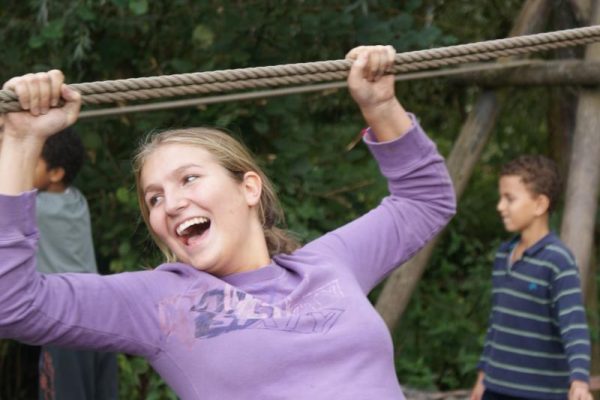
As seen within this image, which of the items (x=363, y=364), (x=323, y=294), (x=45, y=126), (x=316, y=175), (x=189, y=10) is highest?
(x=189, y=10)

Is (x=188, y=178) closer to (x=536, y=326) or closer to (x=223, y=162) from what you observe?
(x=223, y=162)

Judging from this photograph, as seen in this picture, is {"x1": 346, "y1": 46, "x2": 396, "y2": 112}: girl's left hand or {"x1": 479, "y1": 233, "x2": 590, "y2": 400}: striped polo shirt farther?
{"x1": 479, "y1": 233, "x2": 590, "y2": 400}: striped polo shirt

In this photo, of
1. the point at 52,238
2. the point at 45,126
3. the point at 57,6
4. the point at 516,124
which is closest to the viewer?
the point at 45,126

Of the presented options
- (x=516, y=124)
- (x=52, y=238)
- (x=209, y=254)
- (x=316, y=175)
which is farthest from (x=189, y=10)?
(x=209, y=254)

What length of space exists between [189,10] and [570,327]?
182 centimetres

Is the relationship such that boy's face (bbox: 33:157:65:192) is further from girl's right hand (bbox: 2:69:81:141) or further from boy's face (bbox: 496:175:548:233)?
girl's right hand (bbox: 2:69:81:141)

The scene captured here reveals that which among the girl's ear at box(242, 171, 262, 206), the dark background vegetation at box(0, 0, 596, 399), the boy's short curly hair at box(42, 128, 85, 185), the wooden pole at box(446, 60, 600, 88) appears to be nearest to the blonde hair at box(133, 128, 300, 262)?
the girl's ear at box(242, 171, 262, 206)

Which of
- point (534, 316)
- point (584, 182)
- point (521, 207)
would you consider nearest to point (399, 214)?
point (534, 316)

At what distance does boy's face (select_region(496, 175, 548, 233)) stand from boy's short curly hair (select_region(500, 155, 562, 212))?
0.02m

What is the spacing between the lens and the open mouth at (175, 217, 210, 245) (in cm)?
188

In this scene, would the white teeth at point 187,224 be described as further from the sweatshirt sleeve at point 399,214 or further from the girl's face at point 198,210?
the sweatshirt sleeve at point 399,214

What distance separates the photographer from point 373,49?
207cm

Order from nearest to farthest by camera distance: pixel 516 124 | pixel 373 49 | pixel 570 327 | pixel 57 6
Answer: pixel 373 49 → pixel 570 327 → pixel 57 6 → pixel 516 124

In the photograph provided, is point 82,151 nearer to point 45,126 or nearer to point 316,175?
point 316,175
